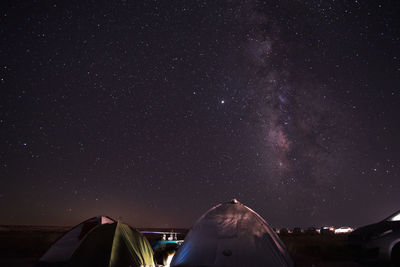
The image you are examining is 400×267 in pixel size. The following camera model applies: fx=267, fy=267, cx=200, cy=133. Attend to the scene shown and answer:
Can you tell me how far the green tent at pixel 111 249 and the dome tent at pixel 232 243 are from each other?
1311 mm

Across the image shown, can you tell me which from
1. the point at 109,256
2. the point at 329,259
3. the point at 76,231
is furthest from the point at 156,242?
the point at 329,259

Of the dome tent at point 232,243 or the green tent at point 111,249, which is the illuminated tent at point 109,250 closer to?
the green tent at point 111,249

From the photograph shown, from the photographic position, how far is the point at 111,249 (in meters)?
8.50

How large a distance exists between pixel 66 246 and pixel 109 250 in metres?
2.77

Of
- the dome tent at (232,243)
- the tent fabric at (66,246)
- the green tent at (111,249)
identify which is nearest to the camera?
the dome tent at (232,243)

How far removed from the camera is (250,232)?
8.87 meters

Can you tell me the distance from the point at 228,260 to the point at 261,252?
3.67 feet

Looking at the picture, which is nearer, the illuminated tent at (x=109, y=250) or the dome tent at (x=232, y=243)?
the dome tent at (x=232, y=243)

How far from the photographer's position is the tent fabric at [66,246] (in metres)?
9.62

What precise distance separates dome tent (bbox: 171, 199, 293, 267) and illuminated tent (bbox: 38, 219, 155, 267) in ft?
4.34

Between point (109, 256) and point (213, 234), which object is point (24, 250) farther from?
point (213, 234)

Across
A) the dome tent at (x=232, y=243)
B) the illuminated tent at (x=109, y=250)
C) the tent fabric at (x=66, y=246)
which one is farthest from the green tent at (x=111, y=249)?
the tent fabric at (x=66, y=246)

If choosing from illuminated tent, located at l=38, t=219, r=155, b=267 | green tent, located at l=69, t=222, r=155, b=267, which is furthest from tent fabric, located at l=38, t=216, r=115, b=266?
green tent, located at l=69, t=222, r=155, b=267

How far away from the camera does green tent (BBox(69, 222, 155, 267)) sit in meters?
8.33
